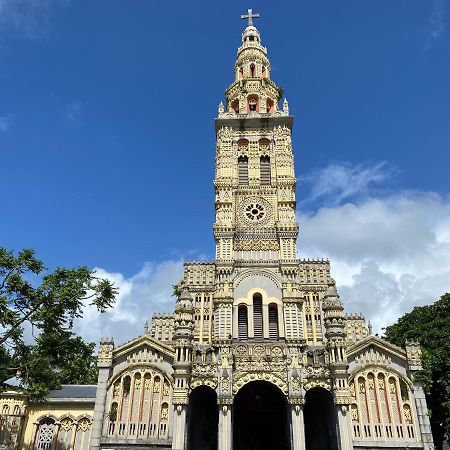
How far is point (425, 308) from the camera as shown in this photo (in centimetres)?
3919

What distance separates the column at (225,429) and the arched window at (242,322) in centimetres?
881

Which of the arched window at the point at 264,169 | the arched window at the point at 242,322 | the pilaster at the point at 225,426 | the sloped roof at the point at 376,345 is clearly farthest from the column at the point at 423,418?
the arched window at the point at 264,169

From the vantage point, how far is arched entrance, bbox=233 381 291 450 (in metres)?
31.6

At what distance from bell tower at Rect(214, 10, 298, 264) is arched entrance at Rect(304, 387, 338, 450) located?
451 inches

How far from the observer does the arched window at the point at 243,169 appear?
4369 centimetres

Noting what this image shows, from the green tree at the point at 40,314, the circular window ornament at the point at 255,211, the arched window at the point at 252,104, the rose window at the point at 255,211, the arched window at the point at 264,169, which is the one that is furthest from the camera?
the arched window at the point at 252,104

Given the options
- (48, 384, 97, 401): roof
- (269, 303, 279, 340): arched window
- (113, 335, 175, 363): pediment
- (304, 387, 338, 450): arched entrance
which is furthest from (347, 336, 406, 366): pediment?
(48, 384, 97, 401): roof

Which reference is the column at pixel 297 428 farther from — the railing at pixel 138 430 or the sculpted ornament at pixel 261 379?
the railing at pixel 138 430

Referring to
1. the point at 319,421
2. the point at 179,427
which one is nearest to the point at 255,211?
the point at 319,421

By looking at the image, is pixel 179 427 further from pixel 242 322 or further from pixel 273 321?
pixel 273 321

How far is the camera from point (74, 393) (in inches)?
1280

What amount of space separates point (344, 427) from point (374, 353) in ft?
18.8

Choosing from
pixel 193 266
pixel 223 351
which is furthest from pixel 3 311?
pixel 193 266

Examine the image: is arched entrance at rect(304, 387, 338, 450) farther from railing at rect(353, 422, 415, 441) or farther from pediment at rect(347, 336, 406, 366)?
pediment at rect(347, 336, 406, 366)
